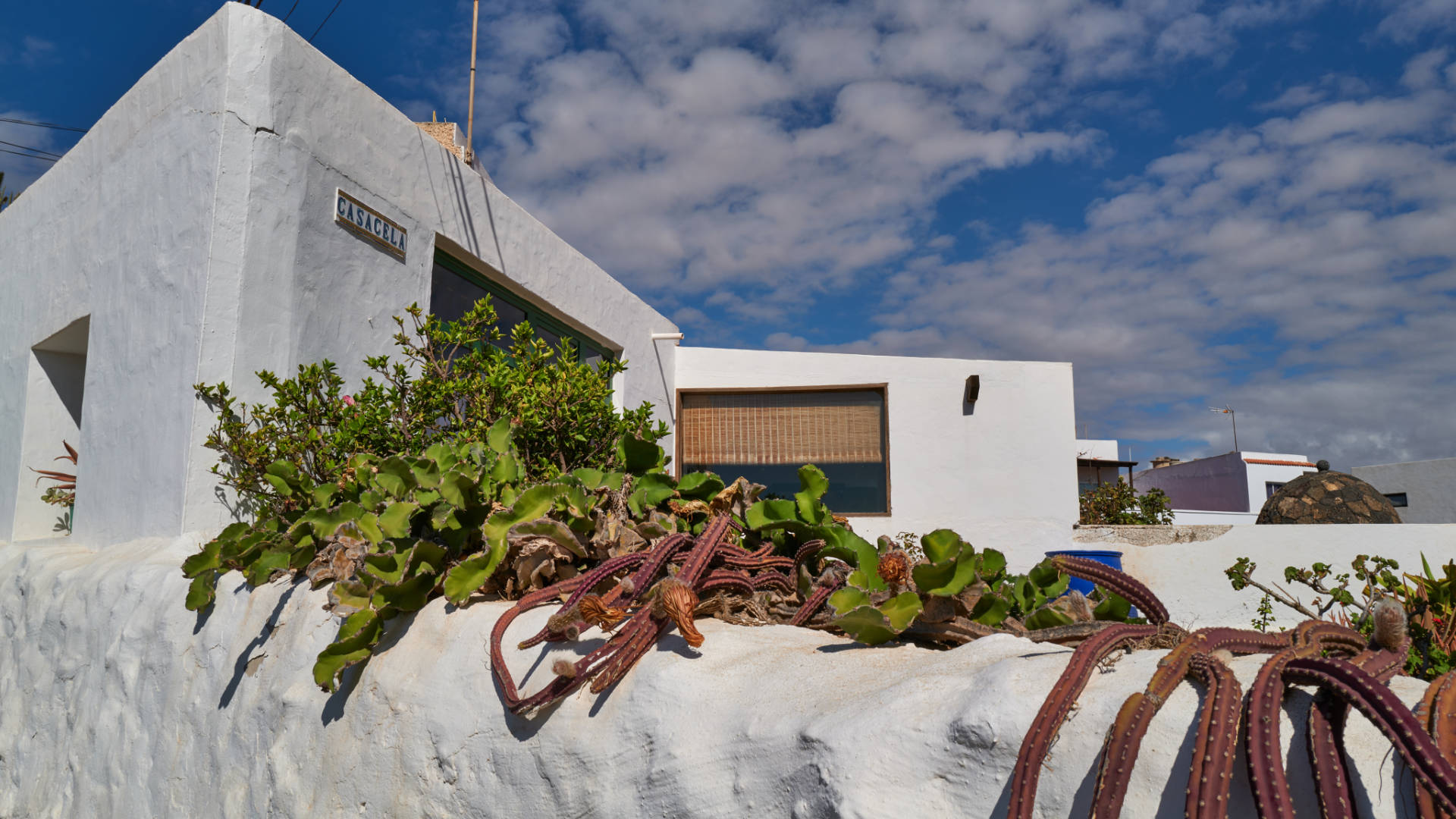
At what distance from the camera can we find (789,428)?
9.78 m

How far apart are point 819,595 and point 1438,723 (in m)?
1.01

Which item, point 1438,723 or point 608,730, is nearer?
point 1438,723

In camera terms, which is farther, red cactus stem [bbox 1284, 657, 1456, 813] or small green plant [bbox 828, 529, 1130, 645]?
small green plant [bbox 828, 529, 1130, 645]

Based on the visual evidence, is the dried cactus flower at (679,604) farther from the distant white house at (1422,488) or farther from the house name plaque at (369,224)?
the distant white house at (1422,488)

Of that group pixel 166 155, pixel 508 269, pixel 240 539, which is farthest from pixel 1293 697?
pixel 508 269

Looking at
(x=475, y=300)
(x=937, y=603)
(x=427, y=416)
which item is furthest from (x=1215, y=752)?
(x=475, y=300)

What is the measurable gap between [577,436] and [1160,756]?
2740 millimetres

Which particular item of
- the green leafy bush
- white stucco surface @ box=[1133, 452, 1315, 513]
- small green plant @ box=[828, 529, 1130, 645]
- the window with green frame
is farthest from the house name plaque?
white stucco surface @ box=[1133, 452, 1315, 513]

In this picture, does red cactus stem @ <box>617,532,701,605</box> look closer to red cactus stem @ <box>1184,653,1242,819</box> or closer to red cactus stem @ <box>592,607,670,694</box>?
red cactus stem @ <box>592,607,670,694</box>

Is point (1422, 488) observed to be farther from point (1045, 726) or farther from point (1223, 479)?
point (1045, 726)

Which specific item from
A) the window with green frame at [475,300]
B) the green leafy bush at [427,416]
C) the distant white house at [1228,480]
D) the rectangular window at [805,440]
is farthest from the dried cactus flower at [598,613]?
the distant white house at [1228,480]

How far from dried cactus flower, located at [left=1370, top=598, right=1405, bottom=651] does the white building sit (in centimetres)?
402

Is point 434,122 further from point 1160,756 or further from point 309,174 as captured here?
point 1160,756

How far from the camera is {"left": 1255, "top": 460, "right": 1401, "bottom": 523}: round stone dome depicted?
834 cm
